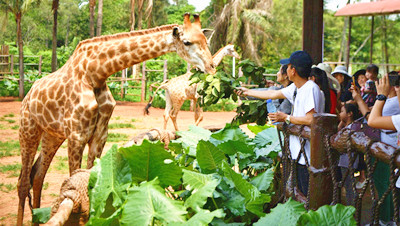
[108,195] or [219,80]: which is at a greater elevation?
[219,80]

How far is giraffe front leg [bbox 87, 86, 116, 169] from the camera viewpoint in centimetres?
437

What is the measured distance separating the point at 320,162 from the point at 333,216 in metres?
0.40

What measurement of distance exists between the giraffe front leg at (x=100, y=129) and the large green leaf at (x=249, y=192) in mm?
1835

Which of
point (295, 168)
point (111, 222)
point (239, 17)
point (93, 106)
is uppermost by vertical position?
point (239, 17)

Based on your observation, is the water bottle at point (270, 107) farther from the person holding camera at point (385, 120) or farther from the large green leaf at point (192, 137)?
the person holding camera at point (385, 120)

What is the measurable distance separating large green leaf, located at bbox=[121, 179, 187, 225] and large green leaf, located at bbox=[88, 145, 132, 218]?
0.14 metres

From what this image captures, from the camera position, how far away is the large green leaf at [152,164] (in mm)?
2838

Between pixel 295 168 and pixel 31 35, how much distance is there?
4318 cm

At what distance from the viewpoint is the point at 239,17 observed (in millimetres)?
25453

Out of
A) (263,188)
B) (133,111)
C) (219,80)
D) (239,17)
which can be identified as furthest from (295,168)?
(239,17)

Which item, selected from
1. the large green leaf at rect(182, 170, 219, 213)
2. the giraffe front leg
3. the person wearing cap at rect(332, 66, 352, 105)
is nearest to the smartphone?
the large green leaf at rect(182, 170, 219, 213)

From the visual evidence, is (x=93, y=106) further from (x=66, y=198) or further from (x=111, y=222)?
(x=111, y=222)

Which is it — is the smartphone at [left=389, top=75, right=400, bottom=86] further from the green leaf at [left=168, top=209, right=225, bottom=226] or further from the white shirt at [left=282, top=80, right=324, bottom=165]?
the green leaf at [left=168, top=209, right=225, bottom=226]

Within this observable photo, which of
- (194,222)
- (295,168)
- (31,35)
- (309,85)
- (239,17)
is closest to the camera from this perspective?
(194,222)
